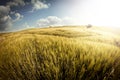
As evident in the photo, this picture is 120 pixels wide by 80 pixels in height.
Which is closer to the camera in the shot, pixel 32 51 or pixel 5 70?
pixel 5 70

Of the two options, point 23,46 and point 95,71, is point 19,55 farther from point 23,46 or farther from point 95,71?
point 95,71

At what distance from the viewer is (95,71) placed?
5.13 feet

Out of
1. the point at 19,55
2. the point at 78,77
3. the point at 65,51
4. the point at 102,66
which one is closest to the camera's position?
the point at 78,77

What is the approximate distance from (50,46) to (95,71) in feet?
2.30

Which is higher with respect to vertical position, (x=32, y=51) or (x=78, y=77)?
(x=32, y=51)

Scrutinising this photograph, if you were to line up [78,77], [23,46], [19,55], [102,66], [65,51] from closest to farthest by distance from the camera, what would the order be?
[78,77] < [102,66] < [65,51] < [19,55] < [23,46]

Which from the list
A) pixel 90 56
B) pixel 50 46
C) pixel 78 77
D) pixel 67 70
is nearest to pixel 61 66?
pixel 67 70

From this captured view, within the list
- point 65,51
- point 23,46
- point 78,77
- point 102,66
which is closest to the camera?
point 78,77

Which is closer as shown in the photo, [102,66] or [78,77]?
[78,77]

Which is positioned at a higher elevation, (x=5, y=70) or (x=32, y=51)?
(x=32, y=51)

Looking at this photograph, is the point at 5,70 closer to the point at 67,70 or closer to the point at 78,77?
the point at 67,70

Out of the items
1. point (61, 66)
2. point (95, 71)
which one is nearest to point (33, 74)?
point (61, 66)

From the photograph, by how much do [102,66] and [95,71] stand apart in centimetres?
11

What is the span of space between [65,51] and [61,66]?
0.81 feet
